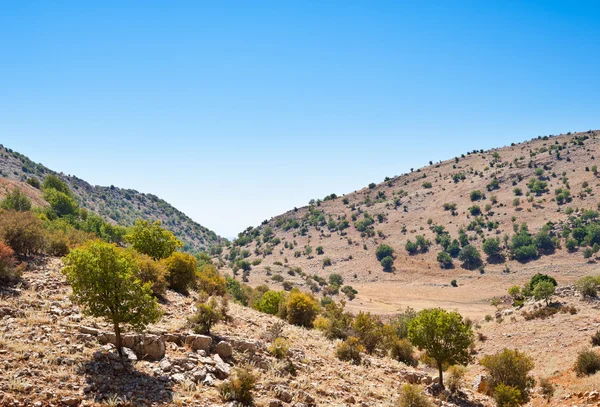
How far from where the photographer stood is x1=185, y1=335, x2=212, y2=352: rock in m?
16.7

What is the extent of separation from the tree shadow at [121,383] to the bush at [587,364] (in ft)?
80.5

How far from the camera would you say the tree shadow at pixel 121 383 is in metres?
12.2

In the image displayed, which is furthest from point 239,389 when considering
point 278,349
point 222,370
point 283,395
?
point 278,349

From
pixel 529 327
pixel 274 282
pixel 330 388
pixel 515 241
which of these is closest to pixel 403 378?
pixel 330 388

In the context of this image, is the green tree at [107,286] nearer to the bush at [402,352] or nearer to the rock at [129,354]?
the rock at [129,354]

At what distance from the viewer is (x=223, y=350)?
55.8 feet

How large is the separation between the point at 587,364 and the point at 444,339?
10.4 m

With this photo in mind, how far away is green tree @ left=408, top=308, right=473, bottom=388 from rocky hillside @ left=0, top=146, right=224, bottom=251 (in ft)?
355

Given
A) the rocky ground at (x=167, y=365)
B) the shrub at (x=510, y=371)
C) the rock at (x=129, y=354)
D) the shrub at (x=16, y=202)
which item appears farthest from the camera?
the shrub at (x=16, y=202)

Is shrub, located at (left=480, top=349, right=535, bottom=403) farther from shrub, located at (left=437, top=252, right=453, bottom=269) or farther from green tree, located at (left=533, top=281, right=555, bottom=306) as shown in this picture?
shrub, located at (left=437, top=252, right=453, bottom=269)

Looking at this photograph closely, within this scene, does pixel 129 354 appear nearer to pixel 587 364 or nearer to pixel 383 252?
pixel 587 364

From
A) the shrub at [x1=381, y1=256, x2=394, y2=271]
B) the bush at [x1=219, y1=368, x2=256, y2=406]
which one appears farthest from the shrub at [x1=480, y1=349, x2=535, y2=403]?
the shrub at [x1=381, y1=256, x2=394, y2=271]

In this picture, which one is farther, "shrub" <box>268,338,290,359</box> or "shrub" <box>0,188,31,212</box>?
"shrub" <box>0,188,31,212</box>

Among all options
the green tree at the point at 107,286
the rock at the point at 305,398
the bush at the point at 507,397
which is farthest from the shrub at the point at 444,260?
the green tree at the point at 107,286
